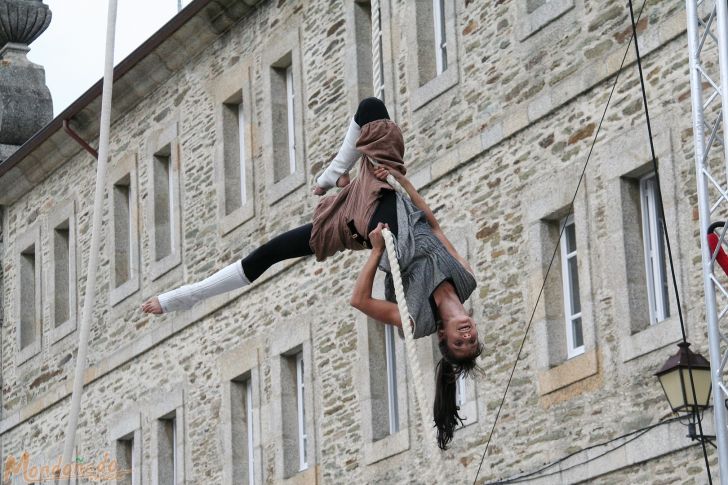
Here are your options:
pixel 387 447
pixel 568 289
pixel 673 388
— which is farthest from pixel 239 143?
pixel 673 388

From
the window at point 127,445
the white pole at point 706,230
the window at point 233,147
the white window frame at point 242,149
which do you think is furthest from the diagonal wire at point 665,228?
the window at point 127,445

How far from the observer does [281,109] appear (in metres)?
21.1

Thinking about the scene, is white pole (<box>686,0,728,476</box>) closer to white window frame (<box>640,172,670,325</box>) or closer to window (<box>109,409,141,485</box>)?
white window frame (<box>640,172,670,325</box>)

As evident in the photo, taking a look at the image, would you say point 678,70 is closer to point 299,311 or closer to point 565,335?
point 565,335

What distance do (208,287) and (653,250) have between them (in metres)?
5.20

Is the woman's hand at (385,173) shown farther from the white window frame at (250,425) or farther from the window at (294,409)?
the white window frame at (250,425)

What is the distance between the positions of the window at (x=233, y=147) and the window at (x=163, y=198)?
1.03 meters

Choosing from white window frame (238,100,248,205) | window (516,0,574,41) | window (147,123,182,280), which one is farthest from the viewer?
window (147,123,182,280)

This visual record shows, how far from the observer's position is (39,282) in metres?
26.1

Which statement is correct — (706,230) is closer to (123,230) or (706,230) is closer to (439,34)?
(439,34)

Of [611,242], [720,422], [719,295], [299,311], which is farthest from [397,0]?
[720,422]

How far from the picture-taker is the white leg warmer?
35.4ft

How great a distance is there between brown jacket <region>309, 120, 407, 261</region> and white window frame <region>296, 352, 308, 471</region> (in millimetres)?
9231

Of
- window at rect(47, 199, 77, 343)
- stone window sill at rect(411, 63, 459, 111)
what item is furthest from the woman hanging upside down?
window at rect(47, 199, 77, 343)
